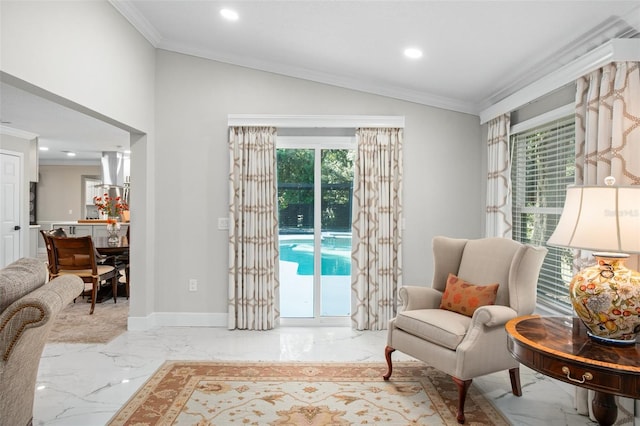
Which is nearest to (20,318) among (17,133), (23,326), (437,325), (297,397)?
(23,326)

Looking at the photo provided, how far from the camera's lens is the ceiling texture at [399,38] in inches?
97.3

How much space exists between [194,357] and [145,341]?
70 centimetres

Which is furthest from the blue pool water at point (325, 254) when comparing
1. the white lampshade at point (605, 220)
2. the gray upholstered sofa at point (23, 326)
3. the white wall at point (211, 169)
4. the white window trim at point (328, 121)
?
the white lampshade at point (605, 220)

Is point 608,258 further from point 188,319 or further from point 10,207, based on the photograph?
point 10,207

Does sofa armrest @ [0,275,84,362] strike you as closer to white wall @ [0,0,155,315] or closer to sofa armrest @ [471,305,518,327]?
white wall @ [0,0,155,315]

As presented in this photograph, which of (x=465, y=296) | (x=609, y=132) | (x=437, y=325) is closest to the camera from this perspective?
(x=609, y=132)

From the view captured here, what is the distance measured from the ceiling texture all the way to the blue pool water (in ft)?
5.66

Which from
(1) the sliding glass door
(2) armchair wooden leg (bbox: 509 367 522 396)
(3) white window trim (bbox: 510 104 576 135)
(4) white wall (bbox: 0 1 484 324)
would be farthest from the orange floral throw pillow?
(1) the sliding glass door

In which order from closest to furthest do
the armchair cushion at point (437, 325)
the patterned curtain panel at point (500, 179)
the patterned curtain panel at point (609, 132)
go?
A: the patterned curtain panel at point (609, 132) → the armchair cushion at point (437, 325) → the patterned curtain panel at point (500, 179)

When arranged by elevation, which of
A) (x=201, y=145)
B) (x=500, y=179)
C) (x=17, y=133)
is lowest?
(x=500, y=179)

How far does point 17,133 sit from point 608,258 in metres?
8.09

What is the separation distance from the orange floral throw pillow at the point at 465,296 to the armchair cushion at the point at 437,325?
0.05 meters

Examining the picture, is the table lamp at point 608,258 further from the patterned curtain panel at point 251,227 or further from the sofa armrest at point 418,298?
the patterned curtain panel at point 251,227

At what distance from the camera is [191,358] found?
11.1 ft
